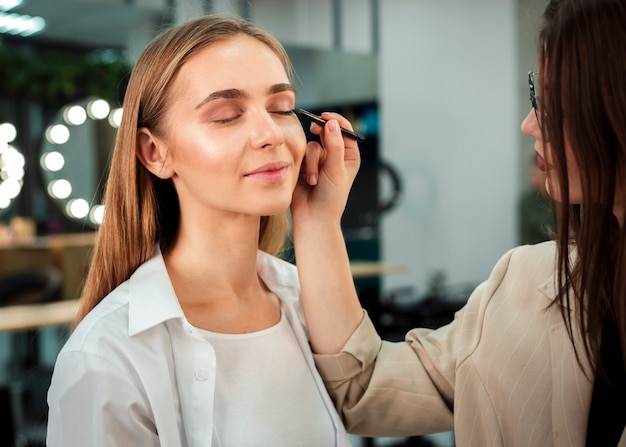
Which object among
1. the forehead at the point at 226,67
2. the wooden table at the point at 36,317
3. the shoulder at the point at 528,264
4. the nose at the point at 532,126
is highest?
the forehead at the point at 226,67

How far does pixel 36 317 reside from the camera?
3.78 m

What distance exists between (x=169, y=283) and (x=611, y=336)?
2.54 feet

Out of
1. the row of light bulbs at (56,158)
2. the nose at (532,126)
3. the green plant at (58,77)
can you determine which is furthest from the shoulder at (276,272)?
the green plant at (58,77)

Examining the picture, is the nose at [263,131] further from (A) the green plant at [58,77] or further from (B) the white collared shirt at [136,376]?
(A) the green plant at [58,77]

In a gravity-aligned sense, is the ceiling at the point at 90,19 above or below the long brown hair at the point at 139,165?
above

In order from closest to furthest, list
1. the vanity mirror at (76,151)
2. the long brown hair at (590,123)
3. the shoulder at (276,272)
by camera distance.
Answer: the long brown hair at (590,123)
the shoulder at (276,272)
the vanity mirror at (76,151)

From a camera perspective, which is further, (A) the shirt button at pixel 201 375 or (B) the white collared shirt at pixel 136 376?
(A) the shirt button at pixel 201 375

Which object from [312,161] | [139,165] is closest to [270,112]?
[312,161]

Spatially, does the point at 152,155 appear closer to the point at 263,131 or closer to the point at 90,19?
the point at 263,131

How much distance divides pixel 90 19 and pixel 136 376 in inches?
241

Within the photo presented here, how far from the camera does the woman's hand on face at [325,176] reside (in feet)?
4.64

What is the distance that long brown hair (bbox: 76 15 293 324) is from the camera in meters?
1.29

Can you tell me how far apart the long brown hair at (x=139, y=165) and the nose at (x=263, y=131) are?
0.16m

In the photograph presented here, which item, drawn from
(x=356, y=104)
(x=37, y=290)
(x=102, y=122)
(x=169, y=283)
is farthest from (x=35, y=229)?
(x=169, y=283)
